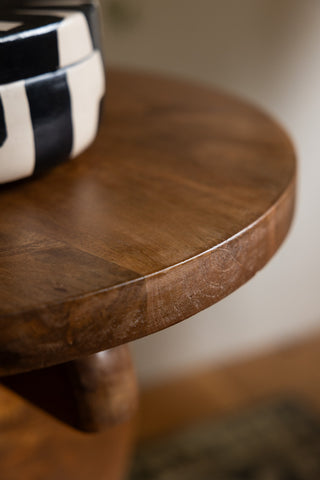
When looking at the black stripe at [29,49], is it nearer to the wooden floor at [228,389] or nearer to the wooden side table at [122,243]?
the wooden side table at [122,243]

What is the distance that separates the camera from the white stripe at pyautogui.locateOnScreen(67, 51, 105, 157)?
0.38 meters

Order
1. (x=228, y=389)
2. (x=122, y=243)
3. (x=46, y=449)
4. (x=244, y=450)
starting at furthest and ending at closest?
1. (x=228, y=389)
2. (x=244, y=450)
3. (x=46, y=449)
4. (x=122, y=243)

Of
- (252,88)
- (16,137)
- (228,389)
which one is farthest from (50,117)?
(228,389)

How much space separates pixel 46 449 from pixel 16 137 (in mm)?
339

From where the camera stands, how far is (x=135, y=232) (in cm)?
33

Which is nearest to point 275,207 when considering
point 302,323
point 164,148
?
point 164,148

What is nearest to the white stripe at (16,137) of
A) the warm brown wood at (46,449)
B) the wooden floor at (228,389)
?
the warm brown wood at (46,449)

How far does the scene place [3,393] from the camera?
0.53 meters

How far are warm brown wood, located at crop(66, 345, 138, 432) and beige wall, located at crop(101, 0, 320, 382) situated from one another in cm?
60

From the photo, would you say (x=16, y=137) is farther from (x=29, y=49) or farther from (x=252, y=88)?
(x=252, y=88)

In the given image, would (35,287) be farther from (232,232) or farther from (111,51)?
(111,51)

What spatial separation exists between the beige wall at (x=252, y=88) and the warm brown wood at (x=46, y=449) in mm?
419

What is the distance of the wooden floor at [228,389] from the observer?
1010 millimetres

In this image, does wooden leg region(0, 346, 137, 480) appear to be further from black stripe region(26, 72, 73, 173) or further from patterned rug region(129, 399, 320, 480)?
patterned rug region(129, 399, 320, 480)
